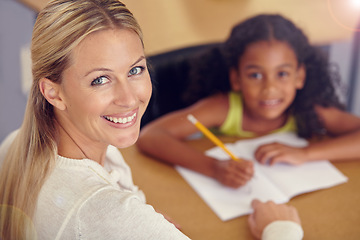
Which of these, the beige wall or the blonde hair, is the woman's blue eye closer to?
the beige wall

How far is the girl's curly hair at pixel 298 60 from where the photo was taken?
3.91 ft

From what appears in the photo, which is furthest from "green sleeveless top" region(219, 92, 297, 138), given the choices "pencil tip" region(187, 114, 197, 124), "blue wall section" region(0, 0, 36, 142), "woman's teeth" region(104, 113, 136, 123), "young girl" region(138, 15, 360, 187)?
"blue wall section" region(0, 0, 36, 142)

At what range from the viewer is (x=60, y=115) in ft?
2.20

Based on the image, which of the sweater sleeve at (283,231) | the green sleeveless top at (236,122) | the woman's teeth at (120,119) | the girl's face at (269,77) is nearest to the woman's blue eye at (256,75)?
the girl's face at (269,77)

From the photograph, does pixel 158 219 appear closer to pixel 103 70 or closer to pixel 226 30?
pixel 103 70

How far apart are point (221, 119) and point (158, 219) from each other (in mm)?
660

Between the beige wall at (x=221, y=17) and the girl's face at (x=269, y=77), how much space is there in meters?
0.29

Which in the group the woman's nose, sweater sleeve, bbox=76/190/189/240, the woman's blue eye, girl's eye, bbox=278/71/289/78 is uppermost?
the woman's nose

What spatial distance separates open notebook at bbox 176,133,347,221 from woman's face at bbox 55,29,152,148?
0.32m

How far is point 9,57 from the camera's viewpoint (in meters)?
1.83

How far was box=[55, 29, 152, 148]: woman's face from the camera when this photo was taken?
57 cm

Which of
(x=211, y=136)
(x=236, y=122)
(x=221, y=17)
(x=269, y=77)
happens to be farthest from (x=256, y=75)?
(x=221, y=17)

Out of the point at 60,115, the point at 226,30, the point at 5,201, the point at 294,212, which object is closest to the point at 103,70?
the point at 60,115

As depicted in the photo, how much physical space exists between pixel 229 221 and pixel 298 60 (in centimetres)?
57
